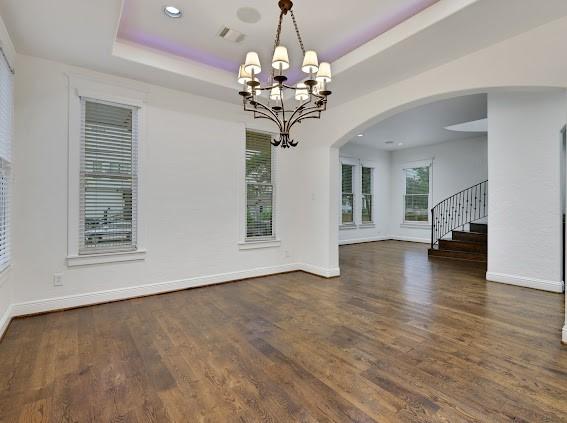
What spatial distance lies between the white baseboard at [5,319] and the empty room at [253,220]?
0.04 m

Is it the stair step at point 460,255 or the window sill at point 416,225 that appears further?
the window sill at point 416,225

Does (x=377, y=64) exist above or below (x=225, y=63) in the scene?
below

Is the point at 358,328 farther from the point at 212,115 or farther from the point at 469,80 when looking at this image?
the point at 212,115

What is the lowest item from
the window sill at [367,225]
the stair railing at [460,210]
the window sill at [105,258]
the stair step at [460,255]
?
the stair step at [460,255]

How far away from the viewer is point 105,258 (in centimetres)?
384

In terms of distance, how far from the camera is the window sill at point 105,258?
3621 millimetres

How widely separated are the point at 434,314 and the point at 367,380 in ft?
5.51

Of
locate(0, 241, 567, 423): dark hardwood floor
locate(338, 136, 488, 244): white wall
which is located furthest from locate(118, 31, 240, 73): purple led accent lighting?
locate(338, 136, 488, 244): white wall

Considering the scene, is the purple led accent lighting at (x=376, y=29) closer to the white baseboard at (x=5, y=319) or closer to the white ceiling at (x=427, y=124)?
the white ceiling at (x=427, y=124)

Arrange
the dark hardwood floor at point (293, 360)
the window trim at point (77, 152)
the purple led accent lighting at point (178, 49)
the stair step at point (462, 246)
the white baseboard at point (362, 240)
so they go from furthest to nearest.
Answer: the white baseboard at point (362, 240) → the stair step at point (462, 246) → the window trim at point (77, 152) → the purple led accent lighting at point (178, 49) → the dark hardwood floor at point (293, 360)

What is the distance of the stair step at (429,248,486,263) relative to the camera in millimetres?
6493

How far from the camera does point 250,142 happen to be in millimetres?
5207

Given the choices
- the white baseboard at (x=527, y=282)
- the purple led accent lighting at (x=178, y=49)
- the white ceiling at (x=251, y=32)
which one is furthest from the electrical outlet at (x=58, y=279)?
the white baseboard at (x=527, y=282)

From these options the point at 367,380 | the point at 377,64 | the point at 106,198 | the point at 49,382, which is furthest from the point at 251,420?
the point at 377,64
